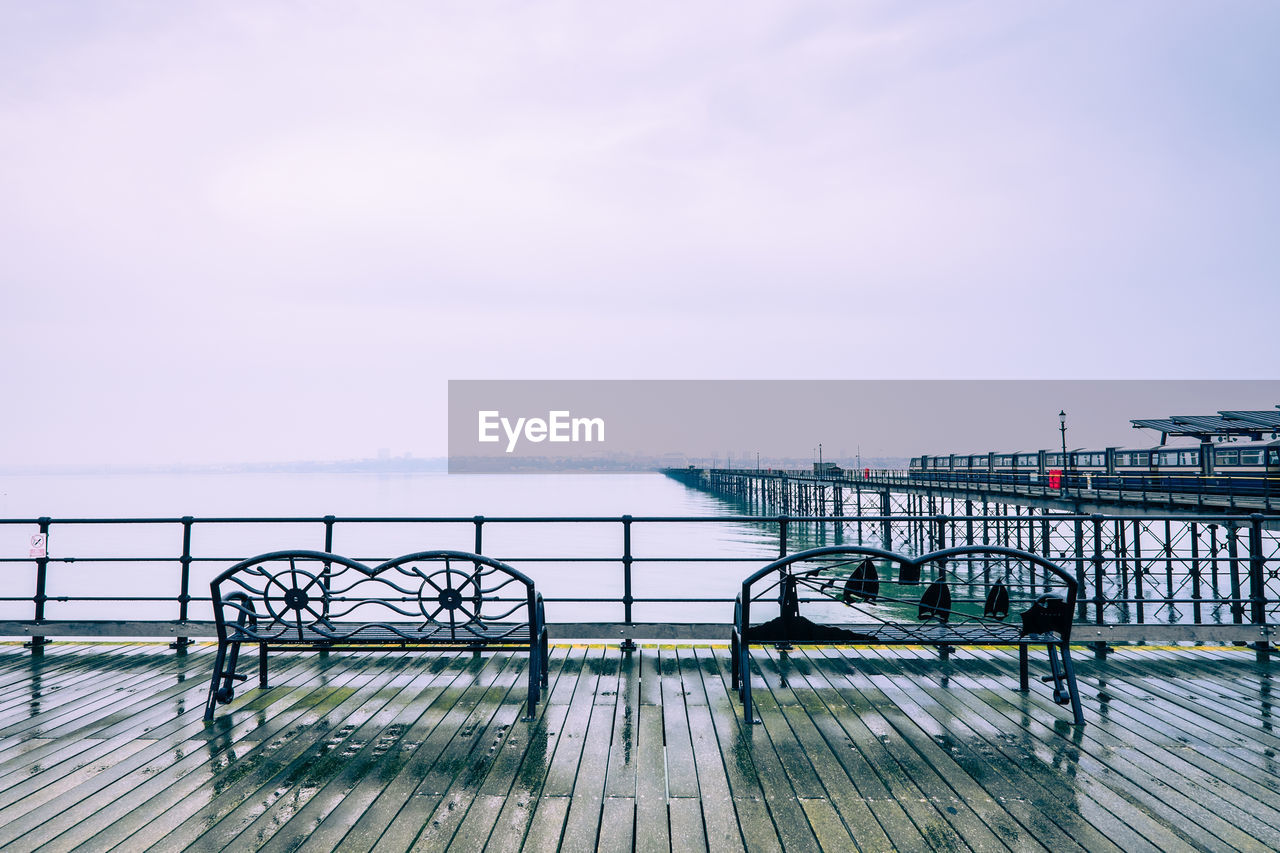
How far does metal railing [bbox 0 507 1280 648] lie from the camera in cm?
477

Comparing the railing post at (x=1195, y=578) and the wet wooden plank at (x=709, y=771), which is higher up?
the wet wooden plank at (x=709, y=771)

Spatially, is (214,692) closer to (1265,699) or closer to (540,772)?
(540,772)

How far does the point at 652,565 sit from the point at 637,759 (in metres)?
34.2

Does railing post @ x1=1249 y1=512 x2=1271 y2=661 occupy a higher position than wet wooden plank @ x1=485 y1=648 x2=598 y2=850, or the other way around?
railing post @ x1=1249 y1=512 x2=1271 y2=661

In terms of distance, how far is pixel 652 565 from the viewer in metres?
36.6

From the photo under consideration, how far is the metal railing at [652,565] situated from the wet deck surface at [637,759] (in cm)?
44

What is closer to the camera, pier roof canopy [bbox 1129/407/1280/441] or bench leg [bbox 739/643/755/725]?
bench leg [bbox 739/643/755/725]

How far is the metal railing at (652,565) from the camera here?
4.77 meters

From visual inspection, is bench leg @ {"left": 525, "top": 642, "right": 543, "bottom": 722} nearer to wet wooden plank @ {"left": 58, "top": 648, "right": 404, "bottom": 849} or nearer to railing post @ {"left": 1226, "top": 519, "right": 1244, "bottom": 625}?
wet wooden plank @ {"left": 58, "top": 648, "right": 404, "bottom": 849}

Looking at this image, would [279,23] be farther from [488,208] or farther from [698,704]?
[488,208]

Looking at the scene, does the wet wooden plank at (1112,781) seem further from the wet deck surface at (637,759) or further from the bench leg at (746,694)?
the bench leg at (746,694)

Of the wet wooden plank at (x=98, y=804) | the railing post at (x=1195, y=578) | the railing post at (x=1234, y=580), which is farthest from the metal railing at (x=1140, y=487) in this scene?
the wet wooden plank at (x=98, y=804)

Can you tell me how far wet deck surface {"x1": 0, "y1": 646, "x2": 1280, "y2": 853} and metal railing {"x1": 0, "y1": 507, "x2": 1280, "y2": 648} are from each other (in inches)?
17.3

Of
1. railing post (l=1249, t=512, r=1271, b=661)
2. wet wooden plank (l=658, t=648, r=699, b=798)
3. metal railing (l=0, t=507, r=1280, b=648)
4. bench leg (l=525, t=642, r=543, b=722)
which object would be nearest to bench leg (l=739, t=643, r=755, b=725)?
wet wooden plank (l=658, t=648, r=699, b=798)
